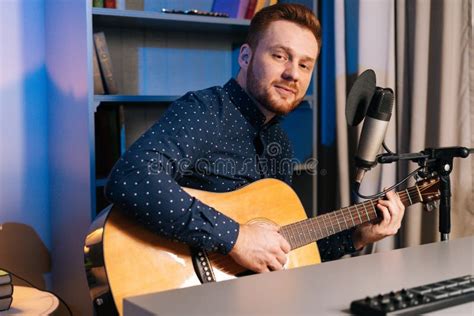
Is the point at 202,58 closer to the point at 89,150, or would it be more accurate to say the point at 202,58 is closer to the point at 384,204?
the point at 89,150

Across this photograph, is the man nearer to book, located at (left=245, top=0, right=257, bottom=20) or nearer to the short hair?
the short hair

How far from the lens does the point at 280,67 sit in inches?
68.5

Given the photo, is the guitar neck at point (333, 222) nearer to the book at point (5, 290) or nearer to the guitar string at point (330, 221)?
the guitar string at point (330, 221)

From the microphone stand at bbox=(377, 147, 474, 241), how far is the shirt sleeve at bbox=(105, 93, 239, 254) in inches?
16.0

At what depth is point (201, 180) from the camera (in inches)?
64.9

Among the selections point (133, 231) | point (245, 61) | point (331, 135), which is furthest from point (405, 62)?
point (133, 231)

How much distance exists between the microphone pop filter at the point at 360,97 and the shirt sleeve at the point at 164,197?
0.38m

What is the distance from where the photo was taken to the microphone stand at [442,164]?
55.1 inches

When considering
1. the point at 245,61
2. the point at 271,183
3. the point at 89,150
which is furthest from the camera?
the point at 89,150

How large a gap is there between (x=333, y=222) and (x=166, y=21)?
3.31ft

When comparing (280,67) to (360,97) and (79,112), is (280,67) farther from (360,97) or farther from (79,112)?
(79,112)

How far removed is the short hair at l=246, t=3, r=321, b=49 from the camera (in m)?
1.78

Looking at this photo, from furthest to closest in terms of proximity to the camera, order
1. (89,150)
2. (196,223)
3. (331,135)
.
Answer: (331,135), (89,150), (196,223)

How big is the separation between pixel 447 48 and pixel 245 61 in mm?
719
